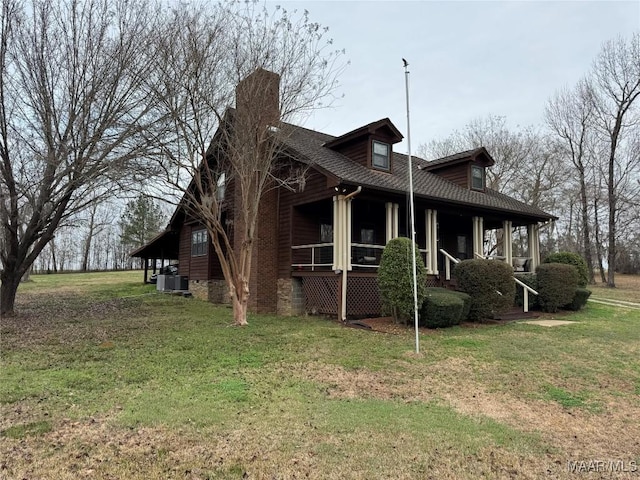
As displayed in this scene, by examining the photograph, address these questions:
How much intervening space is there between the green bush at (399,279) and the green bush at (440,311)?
363 mm

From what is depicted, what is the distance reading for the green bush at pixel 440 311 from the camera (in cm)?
1034

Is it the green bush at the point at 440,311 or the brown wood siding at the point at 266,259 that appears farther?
the brown wood siding at the point at 266,259

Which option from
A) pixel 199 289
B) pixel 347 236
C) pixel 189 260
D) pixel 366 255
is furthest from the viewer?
pixel 189 260

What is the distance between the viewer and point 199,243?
63.5ft

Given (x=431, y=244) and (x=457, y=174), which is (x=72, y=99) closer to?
(x=431, y=244)

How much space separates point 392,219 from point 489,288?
3409 millimetres

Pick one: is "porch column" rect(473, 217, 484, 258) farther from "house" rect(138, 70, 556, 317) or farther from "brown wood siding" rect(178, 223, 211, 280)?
"brown wood siding" rect(178, 223, 211, 280)

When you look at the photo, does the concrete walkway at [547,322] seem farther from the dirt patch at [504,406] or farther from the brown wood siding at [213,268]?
the brown wood siding at [213,268]

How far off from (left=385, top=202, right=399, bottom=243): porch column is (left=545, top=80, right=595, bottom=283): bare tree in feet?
66.2

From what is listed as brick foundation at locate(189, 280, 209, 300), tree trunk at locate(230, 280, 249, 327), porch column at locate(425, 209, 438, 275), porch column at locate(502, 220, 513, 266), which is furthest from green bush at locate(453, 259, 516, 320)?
brick foundation at locate(189, 280, 209, 300)

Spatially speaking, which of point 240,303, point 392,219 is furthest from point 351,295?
point 240,303

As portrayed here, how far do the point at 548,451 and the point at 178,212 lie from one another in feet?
62.4

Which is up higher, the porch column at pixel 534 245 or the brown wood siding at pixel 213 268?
the porch column at pixel 534 245

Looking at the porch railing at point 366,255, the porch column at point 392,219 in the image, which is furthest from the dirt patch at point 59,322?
the porch column at point 392,219
